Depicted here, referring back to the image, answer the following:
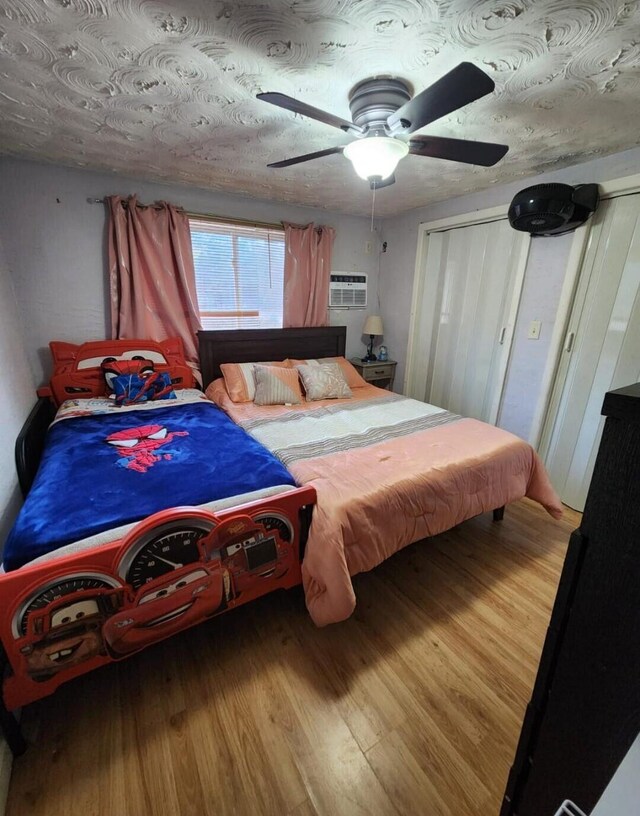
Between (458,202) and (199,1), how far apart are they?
2.59 meters

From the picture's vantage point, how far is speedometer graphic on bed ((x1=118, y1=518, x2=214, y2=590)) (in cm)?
112

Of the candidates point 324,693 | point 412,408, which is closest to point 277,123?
point 412,408

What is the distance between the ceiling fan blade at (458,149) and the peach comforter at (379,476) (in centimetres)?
140

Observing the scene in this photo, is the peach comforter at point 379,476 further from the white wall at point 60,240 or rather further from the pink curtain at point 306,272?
the white wall at point 60,240

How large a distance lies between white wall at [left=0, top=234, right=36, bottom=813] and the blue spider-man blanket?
5.9 inches

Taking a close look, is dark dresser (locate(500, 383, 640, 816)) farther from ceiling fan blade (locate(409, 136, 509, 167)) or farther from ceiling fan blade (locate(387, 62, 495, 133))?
ceiling fan blade (locate(409, 136, 509, 167))

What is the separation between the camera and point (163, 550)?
1164mm

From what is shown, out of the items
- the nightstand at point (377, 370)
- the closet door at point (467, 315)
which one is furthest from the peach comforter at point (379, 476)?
the nightstand at point (377, 370)

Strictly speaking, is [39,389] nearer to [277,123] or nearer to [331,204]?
[277,123]

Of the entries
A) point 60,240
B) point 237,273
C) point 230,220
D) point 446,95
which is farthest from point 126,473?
point 230,220

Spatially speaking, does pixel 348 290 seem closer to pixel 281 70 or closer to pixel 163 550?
pixel 281 70

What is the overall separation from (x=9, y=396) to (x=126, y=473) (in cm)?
88

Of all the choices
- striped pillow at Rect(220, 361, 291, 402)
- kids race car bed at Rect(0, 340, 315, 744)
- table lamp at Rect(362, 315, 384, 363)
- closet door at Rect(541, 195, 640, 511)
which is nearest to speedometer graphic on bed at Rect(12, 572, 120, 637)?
kids race car bed at Rect(0, 340, 315, 744)

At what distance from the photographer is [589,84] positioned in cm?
133
